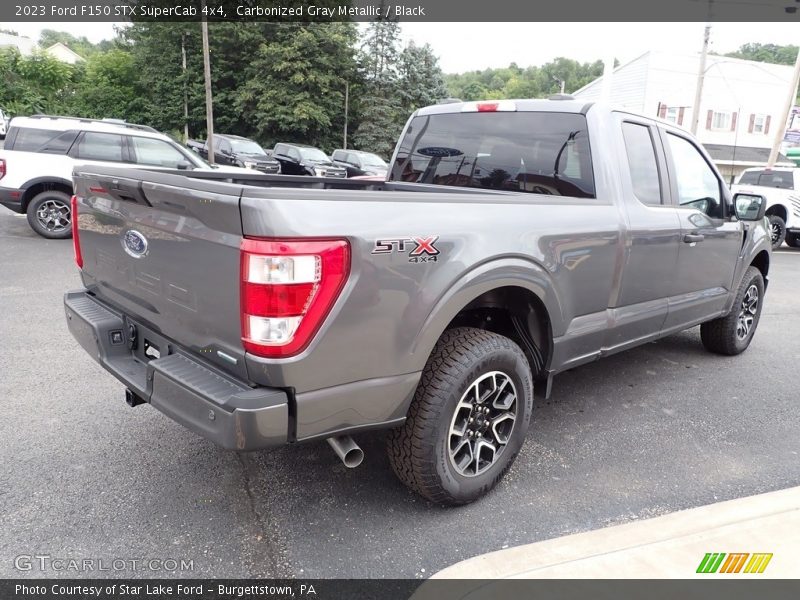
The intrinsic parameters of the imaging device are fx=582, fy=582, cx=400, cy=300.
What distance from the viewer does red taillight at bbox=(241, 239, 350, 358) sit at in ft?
6.51

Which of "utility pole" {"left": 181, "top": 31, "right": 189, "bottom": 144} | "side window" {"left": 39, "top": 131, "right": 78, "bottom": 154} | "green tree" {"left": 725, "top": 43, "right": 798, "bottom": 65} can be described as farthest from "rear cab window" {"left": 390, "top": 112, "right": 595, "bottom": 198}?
"green tree" {"left": 725, "top": 43, "right": 798, "bottom": 65}

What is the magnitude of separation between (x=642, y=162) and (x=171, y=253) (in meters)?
2.92

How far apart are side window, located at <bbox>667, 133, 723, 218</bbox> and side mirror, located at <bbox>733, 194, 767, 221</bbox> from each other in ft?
0.91

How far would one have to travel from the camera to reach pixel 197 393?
2.14m

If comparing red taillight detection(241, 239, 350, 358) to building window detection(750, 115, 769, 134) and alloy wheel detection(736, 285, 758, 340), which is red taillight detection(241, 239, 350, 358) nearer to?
alloy wheel detection(736, 285, 758, 340)

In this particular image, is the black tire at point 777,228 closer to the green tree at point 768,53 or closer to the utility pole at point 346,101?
the utility pole at point 346,101

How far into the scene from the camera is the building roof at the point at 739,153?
34719 millimetres

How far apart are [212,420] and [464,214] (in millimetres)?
1329

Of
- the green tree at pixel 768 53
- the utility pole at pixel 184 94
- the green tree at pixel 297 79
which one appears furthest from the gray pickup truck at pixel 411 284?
the green tree at pixel 768 53

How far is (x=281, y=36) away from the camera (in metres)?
37.0

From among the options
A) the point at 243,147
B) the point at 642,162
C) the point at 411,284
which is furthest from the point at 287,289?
the point at 243,147

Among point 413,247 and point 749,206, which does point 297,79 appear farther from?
point 413,247

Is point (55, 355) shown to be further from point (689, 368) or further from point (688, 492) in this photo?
point (689, 368)

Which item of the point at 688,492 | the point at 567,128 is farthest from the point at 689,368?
the point at 567,128
